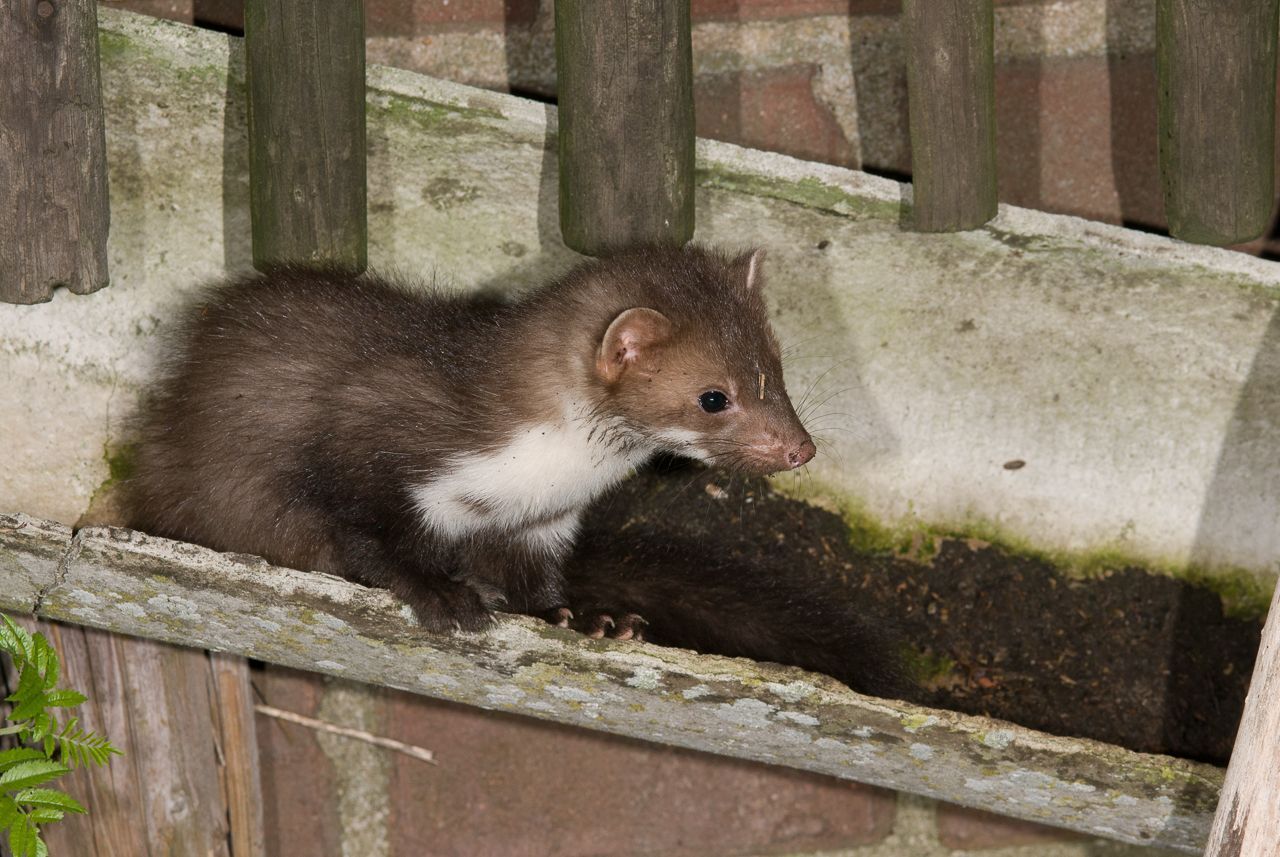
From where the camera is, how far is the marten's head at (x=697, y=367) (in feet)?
5.08

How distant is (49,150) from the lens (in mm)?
1554

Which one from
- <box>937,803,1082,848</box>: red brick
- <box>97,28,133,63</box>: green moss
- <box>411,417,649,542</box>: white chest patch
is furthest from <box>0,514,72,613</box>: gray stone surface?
<box>937,803,1082,848</box>: red brick

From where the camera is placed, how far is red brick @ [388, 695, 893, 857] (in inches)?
81.7

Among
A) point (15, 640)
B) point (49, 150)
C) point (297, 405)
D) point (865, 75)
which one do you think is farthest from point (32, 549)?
point (865, 75)

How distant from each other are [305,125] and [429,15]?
0.49m

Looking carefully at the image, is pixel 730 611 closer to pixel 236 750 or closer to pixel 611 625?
pixel 611 625

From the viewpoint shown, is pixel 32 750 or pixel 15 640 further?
pixel 32 750

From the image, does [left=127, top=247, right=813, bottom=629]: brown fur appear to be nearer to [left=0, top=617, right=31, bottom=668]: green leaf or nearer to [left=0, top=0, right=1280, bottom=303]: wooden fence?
[left=0, top=0, right=1280, bottom=303]: wooden fence

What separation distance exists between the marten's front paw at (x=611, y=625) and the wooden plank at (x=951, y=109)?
1.83 feet

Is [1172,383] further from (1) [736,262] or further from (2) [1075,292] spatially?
(1) [736,262]

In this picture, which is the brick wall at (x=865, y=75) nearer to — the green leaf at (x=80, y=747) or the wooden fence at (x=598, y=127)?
the wooden fence at (x=598, y=127)

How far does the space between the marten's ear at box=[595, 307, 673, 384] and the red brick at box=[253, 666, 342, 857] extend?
772 mm

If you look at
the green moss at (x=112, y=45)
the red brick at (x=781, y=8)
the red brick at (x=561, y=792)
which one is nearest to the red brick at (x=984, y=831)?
the red brick at (x=561, y=792)

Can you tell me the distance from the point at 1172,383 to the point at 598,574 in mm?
747
